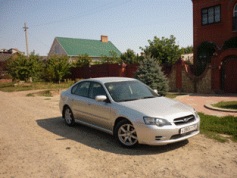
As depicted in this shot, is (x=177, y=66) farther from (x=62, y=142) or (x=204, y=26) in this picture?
(x=62, y=142)

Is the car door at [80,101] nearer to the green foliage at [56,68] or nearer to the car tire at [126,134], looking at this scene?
the car tire at [126,134]

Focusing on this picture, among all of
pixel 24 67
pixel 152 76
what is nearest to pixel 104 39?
pixel 24 67

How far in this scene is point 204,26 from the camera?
20703mm

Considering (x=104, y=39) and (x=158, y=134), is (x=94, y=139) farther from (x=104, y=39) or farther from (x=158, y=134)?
(x=104, y=39)

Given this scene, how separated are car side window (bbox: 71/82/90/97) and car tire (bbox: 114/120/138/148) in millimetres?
1875

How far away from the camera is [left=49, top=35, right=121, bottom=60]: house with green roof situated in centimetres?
4309

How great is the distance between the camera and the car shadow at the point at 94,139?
17.8 ft

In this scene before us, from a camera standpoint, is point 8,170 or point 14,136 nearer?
point 8,170

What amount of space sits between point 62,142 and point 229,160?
3.94 meters

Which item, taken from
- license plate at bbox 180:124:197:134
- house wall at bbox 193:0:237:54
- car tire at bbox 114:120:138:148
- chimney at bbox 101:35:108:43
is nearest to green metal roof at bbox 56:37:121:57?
chimney at bbox 101:35:108:43

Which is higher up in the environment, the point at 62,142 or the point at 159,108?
the point at 159,108

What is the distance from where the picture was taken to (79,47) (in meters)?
44.8

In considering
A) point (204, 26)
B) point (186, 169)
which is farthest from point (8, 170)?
point (204, 26)

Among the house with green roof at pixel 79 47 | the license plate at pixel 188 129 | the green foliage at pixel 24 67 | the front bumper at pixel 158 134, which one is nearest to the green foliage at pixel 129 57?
the house with green roof at pixel 79 47
